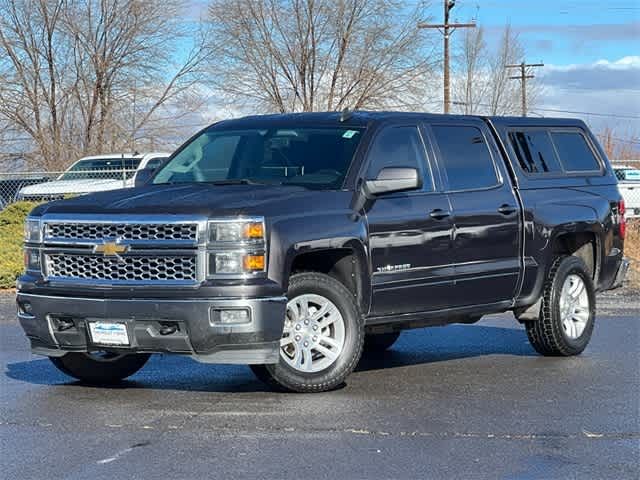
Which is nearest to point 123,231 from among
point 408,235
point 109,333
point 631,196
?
point 109,333

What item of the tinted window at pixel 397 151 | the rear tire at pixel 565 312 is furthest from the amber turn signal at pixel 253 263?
the rear tire at pixel 565 312

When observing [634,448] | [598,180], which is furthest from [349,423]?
[598,180]

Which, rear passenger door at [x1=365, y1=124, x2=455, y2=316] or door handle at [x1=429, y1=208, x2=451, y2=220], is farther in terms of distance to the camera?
door handle at [x1=429, y1=208, x2=451, y2=220]

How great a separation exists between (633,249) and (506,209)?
44.2 ft

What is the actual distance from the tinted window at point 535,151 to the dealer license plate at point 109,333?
3828mm

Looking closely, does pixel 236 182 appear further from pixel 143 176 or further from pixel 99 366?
pixel 99 366

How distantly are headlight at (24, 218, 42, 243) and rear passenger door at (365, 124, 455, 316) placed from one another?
225 centimetres

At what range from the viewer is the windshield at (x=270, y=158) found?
345 inches

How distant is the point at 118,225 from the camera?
7941 millimetres

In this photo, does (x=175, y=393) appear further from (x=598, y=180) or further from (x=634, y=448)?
(x=598, y=180)

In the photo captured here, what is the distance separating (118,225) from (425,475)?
9.48ft

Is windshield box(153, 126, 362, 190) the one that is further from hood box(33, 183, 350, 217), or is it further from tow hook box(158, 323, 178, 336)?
tow hook box(158, 323, 178, 336)

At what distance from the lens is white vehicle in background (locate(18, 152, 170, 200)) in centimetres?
2366

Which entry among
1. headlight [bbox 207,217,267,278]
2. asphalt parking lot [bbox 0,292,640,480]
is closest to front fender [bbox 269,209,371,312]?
headlight [bbox 207,217,267,278]
